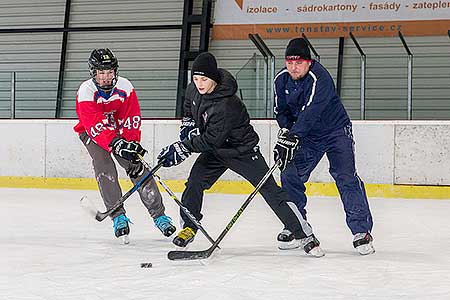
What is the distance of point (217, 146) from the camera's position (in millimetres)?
3982

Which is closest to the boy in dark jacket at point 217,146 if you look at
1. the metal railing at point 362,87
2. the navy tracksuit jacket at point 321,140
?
the navy tracksuit jacket at point 321,140

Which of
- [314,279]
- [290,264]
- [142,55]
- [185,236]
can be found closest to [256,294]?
[314,279]

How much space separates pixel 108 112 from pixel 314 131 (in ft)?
3.80

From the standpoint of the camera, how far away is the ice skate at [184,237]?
408 centimetres

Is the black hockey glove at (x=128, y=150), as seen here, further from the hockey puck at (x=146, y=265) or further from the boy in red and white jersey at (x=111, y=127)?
the hockey puck at (x=146, y=265)

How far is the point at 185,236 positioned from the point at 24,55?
9.34 metres

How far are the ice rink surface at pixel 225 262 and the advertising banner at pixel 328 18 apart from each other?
508 cm

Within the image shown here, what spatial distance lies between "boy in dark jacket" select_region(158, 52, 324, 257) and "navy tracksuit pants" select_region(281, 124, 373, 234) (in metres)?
0.22

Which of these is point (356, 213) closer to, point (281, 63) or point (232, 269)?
point (232, 269)

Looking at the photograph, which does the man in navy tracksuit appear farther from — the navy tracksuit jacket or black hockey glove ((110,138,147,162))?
black hockey glove ((110,138,147,162))

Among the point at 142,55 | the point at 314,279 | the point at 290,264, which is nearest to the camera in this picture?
the point at 314,279

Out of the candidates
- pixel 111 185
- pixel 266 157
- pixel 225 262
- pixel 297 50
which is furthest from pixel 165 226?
pixel 266 157

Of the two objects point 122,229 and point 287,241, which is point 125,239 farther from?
point 287,241

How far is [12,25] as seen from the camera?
12.9 meters
